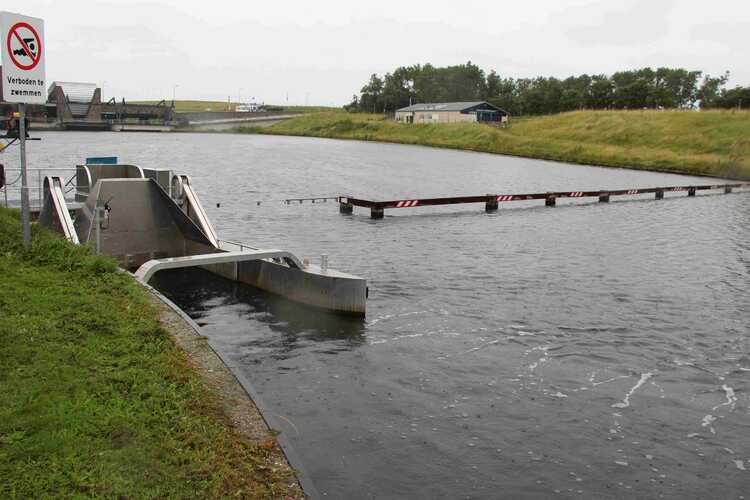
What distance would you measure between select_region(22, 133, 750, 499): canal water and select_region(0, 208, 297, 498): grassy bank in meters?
2.35

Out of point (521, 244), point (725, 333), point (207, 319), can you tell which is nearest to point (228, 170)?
point (521, 244)

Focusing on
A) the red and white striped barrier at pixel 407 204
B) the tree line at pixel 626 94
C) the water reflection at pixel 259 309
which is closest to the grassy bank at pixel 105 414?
the water reflection at pixel 259 309

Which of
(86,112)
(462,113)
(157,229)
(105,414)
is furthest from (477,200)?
(86,112)

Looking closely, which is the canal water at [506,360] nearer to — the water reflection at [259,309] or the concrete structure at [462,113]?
the water reflection at [259,309]

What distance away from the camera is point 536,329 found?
17.6m

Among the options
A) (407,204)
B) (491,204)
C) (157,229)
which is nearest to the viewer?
(157,229)

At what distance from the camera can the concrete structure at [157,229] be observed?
62.2ft

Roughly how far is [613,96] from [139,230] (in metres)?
137

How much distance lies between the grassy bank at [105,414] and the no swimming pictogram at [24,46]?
4408mm

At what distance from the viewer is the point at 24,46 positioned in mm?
13023

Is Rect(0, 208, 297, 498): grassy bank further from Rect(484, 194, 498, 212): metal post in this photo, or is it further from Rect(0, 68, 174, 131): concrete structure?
Rect(0, 68, 174, 131): concrete structure

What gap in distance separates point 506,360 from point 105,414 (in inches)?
383

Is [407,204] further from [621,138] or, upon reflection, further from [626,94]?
[626,94]

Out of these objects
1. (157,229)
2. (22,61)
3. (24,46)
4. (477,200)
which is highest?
(24,46)
